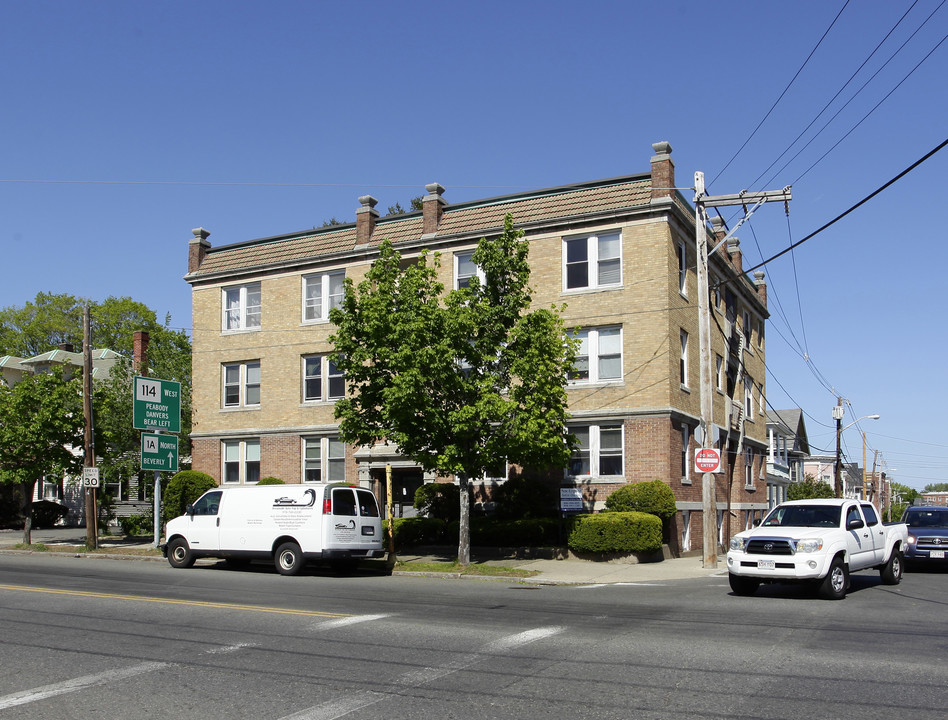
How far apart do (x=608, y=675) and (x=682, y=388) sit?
772 inches

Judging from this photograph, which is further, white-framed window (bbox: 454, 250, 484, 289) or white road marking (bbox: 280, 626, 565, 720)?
white-framed window (bbox: 454, 250, 484, 289)

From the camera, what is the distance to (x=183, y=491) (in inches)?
1223

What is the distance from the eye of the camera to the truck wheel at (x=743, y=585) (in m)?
15.2

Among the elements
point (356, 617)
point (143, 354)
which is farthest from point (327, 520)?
point (143, 354)

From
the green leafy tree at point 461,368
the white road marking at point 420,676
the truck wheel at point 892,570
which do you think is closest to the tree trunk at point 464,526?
the green leafy tree at point 461,368

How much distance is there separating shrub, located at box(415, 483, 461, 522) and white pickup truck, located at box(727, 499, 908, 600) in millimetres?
12193

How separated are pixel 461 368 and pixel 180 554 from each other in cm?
810

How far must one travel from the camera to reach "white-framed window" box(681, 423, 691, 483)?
27.1 metres

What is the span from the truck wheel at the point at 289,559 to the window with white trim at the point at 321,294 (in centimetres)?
1315

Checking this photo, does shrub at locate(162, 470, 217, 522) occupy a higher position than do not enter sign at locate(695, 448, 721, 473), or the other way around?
do not enter sign at locate(695, 448, 721, 473)

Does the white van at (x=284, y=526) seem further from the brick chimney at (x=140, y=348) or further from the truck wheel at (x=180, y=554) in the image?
the brick chimney at (x=140, y=348)

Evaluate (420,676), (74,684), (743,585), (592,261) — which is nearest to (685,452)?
(592,261)

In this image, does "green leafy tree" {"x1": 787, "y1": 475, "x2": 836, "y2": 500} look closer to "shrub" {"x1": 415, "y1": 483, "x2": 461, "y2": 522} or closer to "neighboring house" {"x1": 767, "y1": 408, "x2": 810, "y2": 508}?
"neighboring house" {"x1": 767, "y1": 408, "x2": 810, "y2": 508}

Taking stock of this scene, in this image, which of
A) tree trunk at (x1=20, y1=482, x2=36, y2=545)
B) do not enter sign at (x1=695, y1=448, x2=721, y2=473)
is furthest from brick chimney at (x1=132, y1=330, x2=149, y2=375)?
do not enter sign at (x1=695, y1=448, x2=721, y2=473)
